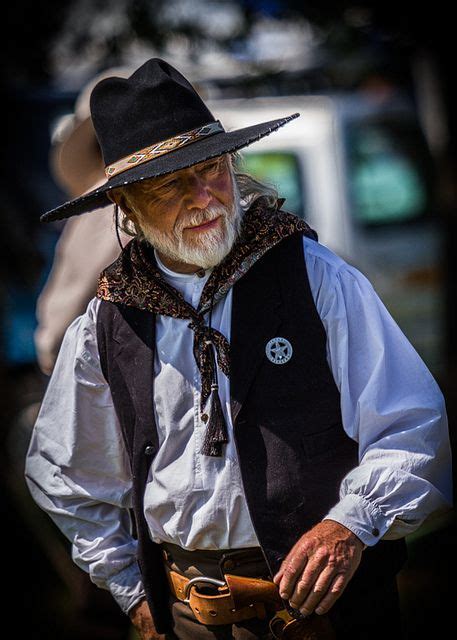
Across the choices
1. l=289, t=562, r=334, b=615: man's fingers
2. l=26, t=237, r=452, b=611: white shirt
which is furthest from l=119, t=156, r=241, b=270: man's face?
l=289, t=562, r=334, b=615: man's fingers

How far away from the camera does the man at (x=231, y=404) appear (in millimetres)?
2051

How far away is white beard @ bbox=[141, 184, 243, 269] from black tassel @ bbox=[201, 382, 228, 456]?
36 cm

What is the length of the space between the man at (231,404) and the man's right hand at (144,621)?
0.02m

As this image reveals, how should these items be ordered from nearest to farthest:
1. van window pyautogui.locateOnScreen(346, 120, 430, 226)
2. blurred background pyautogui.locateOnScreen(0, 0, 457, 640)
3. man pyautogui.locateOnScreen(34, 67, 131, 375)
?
1. man pyautogui.locateOnScreen(34, 67, 131, 375)
2. blurred background pyautogui.locateOnScreen(0, 0, 457, 640)
3. van window pyautogui.locateOnScreen(346, 120, 430, 226)

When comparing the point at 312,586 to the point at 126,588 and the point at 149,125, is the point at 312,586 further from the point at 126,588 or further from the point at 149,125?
the point at 149,125

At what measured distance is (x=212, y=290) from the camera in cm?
221

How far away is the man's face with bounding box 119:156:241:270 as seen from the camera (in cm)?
218

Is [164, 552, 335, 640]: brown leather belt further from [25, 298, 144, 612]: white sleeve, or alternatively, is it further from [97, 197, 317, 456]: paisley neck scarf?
[97, 197, 317, 456]: paisley neck scarf

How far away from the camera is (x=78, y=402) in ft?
7.72

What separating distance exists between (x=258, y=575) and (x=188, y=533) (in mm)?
204

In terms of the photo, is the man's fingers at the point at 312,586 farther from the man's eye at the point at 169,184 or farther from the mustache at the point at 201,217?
the man's eye at the point at 169,184

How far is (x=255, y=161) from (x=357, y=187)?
101cm

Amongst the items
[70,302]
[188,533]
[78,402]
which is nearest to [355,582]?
[188,533]

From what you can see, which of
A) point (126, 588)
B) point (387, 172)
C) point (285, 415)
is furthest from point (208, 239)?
point (387, 172)
